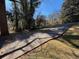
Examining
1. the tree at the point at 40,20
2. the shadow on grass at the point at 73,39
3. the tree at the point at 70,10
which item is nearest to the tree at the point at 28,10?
the tree at the point at 40,20

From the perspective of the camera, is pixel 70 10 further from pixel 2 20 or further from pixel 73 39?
pixel 73 39

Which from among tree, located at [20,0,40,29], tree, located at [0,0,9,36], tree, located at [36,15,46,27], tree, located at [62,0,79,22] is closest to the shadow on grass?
tree, located at [0,0,9,36]

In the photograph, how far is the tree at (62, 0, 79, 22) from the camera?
1984cm

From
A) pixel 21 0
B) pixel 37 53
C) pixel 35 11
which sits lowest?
pixel 37 53

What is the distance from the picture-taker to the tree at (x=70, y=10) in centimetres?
1984

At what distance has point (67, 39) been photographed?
21.1 ft

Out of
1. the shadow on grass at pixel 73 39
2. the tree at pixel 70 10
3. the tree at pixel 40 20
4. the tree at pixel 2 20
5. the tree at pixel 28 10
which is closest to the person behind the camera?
the shadow on grass at pixel 73 39

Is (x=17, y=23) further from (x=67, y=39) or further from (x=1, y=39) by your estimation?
(x=67, y=39)

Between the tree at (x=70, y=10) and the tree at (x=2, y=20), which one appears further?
the tree at (x=70, y=10)

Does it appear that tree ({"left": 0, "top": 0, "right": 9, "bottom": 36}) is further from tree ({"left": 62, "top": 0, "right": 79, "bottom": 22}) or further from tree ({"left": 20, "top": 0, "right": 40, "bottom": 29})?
tree ({"left": 62, "top": 0, "right": 79, "bottom": 22})

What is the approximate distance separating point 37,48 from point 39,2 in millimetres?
9862

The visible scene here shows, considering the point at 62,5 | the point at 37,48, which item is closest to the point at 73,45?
the point at 37,48

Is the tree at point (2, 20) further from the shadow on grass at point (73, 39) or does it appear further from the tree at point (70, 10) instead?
the tree at point (70, 10)

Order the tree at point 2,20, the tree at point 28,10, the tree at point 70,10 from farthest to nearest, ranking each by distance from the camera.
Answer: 1. the tree at point 70,10
2. the tree at point 28,10
3. the tree at point 2,20
